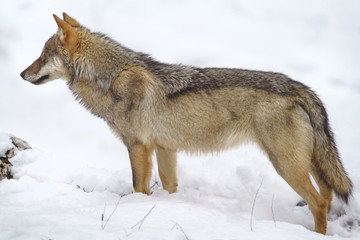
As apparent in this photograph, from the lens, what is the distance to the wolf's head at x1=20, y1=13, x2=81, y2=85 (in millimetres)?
5078

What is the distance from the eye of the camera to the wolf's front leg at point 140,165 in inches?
191

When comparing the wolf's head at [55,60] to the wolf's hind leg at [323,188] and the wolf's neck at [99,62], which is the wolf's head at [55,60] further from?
the wolf's hind leg at [323,188]

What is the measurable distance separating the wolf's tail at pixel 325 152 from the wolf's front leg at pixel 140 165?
2.18 metres

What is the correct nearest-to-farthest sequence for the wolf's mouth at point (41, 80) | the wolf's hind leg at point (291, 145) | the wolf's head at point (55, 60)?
1. the wolf's hind leg at point (291, 145)
2. the wolf's head at point (55, 60)
3. the wolf's mouth at point (41, 80)

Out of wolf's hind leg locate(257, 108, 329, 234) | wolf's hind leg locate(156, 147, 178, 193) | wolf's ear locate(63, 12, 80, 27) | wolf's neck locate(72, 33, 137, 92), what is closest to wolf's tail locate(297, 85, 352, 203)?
wolf's hind leg locate(257, 108, 329, 234)

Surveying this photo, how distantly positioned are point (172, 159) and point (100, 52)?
1.94 metres

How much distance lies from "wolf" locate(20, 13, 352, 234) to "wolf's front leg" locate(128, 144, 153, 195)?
1cm

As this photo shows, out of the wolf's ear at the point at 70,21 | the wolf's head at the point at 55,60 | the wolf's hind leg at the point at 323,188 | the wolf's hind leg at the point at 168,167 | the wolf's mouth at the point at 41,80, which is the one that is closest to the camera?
the wolf's hind leg at the point at 323,188

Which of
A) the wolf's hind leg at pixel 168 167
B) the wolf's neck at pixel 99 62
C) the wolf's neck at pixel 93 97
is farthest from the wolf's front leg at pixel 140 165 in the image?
the wolf's neck at pixel 99 62

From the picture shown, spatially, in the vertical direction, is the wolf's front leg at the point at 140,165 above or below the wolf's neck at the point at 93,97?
below

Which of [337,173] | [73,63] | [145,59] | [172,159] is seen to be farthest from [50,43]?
[337,173]

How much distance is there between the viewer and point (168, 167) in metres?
5.39

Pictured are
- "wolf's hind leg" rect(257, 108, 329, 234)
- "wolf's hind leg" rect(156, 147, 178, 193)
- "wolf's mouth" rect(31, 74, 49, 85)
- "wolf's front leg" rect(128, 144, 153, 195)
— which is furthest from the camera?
"wolf's hind leg" rect(156, 147, 178, 193)

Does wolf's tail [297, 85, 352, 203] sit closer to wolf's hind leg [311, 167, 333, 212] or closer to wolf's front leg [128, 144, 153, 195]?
wolf's hind leg [311, 167, 333, 212]
